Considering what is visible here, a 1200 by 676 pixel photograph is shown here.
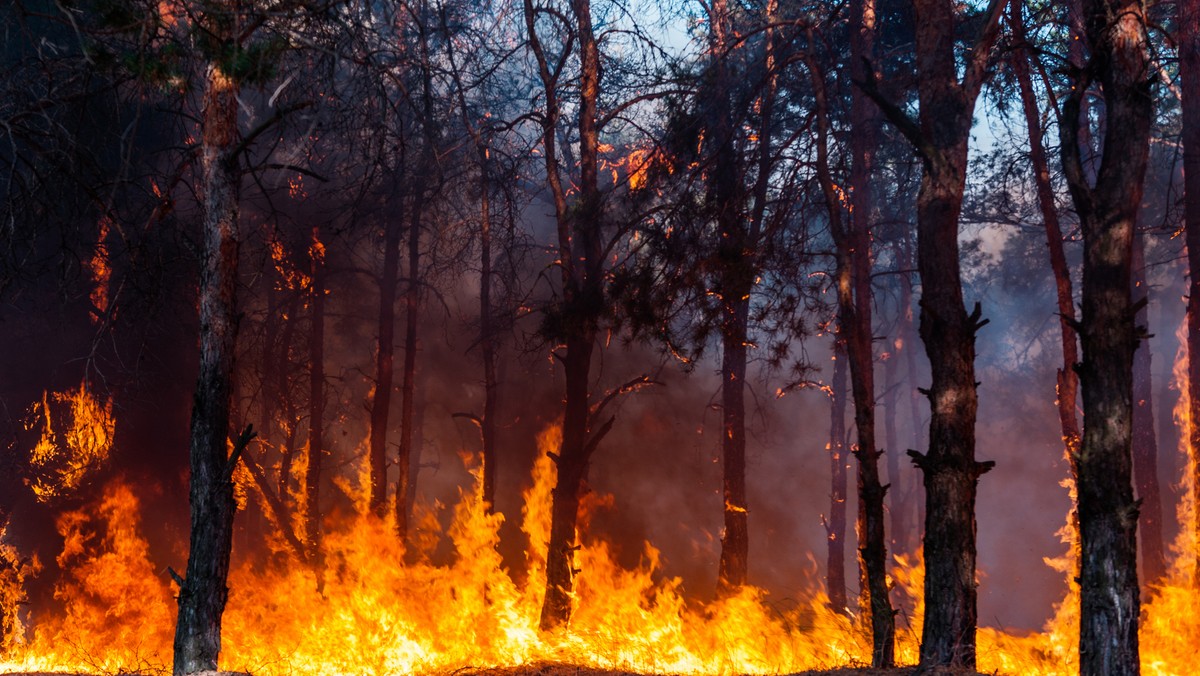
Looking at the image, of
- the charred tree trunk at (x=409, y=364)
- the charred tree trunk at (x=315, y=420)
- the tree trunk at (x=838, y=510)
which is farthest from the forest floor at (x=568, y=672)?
the charred tree trunk at (x=315, y=420)

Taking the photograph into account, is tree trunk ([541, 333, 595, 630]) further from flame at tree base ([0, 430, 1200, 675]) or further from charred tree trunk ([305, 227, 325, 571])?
charred tree trunk ([305, 227, 325, 571])

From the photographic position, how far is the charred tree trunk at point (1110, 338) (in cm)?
678

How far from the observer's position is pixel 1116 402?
7.01 metres

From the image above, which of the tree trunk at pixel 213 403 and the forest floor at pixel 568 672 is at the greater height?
the tree trunk at pixel 213 403

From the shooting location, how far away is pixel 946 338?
7988 millimetres

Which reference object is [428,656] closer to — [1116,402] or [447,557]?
[1116,402]

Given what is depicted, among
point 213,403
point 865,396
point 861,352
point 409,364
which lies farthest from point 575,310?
point 409,364

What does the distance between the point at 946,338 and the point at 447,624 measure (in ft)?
26.9

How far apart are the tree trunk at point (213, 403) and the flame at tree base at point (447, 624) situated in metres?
1.07

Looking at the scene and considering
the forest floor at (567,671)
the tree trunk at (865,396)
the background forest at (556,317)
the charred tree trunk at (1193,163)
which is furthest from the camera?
the charred tree trunk at (1193,163)

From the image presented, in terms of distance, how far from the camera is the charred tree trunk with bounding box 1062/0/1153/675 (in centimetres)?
678

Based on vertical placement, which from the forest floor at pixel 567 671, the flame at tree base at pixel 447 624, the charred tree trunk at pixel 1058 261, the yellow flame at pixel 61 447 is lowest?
the flame at tree base at pixel 447 624

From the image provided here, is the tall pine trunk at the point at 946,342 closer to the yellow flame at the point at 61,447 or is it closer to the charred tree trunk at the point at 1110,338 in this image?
the charred tree trunk at the point at 1110,338

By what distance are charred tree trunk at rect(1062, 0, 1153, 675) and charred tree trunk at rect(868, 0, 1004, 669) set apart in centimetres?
88
